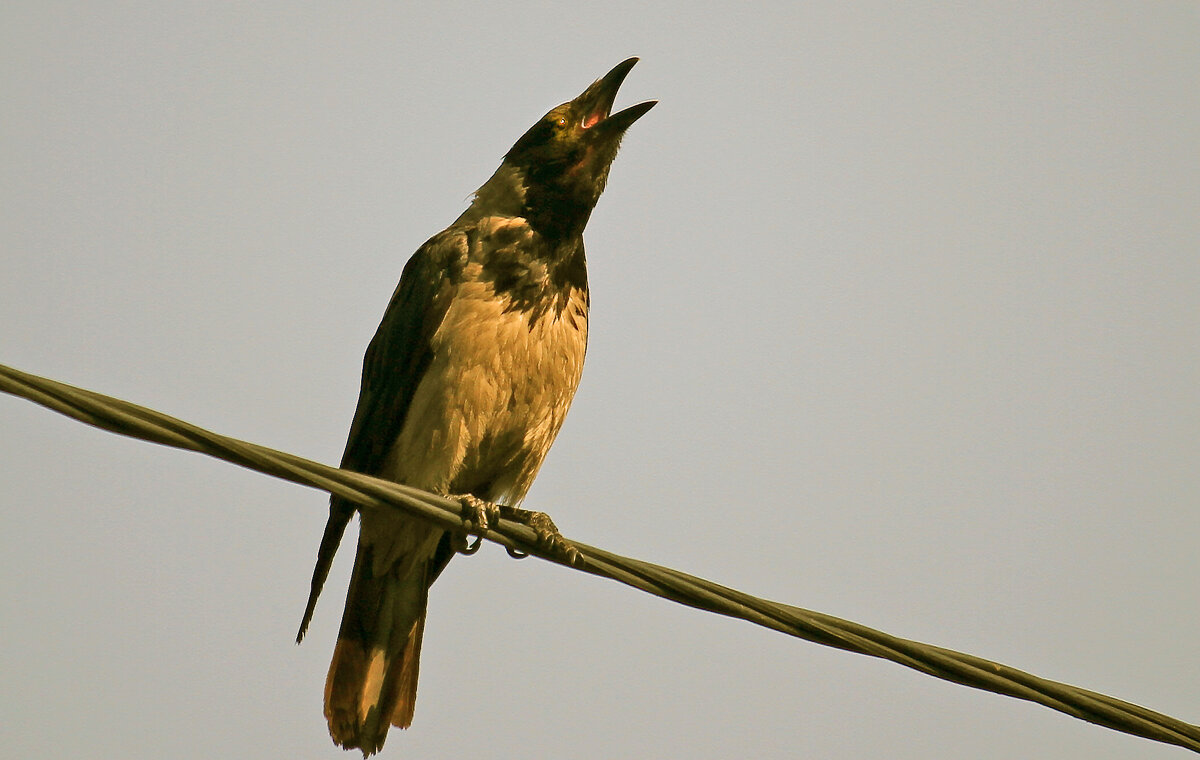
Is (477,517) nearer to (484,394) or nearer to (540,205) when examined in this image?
(484,394)

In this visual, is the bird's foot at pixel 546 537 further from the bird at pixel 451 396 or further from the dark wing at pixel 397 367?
the dark wing at pixel 397 367

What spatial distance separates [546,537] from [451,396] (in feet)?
4.20

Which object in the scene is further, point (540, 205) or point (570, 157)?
point (570, 157)

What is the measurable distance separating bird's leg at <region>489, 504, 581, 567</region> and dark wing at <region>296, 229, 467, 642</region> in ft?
1.90

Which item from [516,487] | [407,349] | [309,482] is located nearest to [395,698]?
[516,487]

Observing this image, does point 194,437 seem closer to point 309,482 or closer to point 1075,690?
point 309,482

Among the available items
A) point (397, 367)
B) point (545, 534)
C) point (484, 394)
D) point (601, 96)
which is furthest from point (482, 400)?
point (601, 96)

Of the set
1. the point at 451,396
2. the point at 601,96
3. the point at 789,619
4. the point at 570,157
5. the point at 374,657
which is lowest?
the point at 374,657

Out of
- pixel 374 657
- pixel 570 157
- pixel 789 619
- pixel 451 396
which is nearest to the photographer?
pixel 789 619

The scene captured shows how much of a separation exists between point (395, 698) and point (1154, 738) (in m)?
2.94

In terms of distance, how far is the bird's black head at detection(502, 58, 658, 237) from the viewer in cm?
526

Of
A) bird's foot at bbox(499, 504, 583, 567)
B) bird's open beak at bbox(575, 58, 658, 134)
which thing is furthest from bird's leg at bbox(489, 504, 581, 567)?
bird's open beak at bbox(575, 58, 658, 134)

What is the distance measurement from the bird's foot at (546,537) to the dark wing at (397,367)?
0.65 m

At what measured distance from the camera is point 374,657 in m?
5.04
